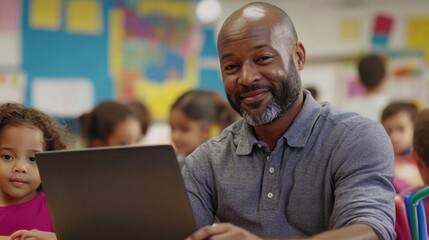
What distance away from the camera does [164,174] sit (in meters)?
Result: 1.30

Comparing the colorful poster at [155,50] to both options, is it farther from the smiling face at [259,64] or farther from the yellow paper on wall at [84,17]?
the smiling face at [259,64]

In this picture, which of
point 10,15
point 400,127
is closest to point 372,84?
point 400,127

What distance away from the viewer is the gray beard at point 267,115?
1654mm

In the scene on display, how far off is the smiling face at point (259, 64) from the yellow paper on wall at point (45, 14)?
3.53m

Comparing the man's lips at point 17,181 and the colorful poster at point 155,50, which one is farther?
the colorful poster at point 155,50

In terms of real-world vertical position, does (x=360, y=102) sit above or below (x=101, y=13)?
below

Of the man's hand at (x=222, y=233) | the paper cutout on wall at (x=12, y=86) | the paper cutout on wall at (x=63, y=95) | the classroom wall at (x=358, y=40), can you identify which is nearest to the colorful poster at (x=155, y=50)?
the paper cutout on wall at (x=63, y=95)

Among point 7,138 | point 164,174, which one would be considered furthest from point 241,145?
point 7,138

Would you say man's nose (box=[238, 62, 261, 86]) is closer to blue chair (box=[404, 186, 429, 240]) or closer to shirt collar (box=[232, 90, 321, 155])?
shirt collar (box=[232, 90, 321, 155])

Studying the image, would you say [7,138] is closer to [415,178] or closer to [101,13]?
[415,178]

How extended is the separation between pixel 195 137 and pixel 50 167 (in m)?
1.92

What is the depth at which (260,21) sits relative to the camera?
165 cm

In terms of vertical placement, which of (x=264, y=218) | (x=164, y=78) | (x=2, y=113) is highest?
(x=2, y=113)

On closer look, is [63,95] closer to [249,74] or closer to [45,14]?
[45,14]
